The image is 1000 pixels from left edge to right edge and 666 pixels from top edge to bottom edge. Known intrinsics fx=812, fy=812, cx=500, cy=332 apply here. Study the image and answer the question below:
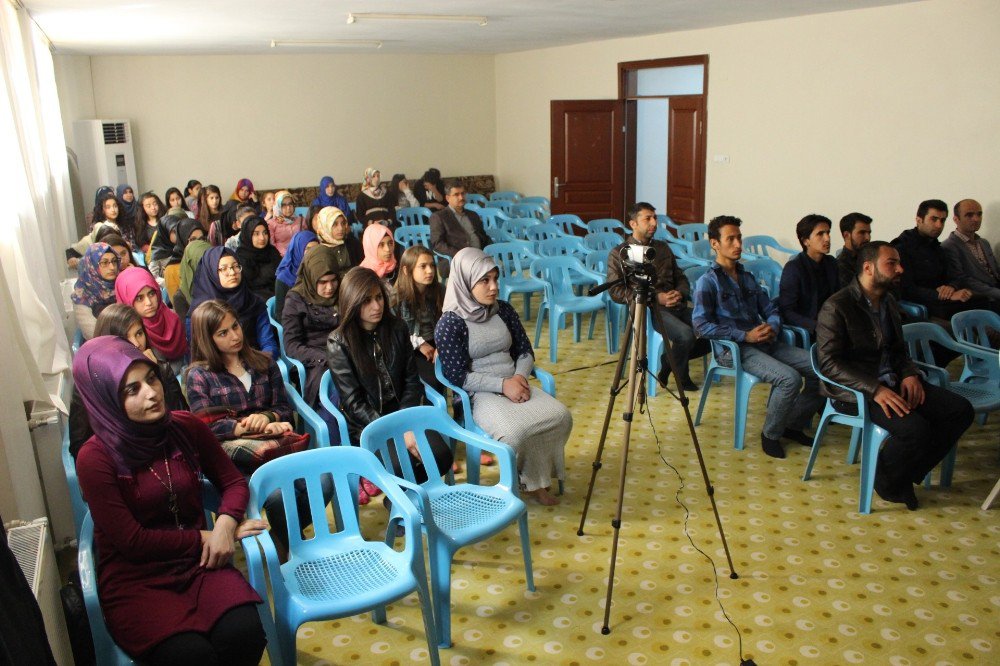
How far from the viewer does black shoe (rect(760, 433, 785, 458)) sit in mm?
4562

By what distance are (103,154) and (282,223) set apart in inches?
168

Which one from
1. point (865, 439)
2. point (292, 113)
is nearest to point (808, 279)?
point (865, 439)

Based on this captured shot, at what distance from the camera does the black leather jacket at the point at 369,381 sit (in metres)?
3.78

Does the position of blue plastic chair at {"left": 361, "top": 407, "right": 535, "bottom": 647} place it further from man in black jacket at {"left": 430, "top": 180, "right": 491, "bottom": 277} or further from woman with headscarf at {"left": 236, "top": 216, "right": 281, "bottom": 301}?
man in black jacket at {"left": 430, "top": 180, "right": 491, "bottom": 277}

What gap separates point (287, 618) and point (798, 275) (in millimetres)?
3815

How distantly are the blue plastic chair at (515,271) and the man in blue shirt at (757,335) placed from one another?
198 cm

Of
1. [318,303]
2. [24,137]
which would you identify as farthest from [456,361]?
[24,137]

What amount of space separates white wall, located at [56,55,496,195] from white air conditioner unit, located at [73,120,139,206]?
377 millimetres

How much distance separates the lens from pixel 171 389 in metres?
3.38

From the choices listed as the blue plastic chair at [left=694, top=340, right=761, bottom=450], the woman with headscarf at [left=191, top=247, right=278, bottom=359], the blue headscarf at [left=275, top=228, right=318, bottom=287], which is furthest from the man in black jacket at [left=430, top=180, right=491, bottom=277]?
the blue plastic chair at [left=694, top=340, right=761, bottom=450]

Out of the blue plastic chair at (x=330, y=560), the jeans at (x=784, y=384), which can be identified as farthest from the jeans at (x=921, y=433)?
the blue plastic chair at (x=330, y=560)

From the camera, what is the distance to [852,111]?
292 inches

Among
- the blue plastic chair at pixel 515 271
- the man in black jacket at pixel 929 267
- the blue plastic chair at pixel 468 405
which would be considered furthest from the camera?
the blue plastic chair at pixel 515 271

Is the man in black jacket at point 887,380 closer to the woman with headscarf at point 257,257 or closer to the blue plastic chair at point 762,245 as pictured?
the blue plastic chair at point 762,245
